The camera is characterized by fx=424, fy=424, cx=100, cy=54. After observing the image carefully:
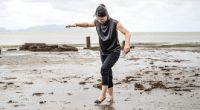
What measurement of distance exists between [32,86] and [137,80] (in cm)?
334

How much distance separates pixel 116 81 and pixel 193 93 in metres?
3.33

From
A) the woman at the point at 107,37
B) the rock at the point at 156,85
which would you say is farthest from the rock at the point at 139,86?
the woman at the point at 107,37

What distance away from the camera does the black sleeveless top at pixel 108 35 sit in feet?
27.6

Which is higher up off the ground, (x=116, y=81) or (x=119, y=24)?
(x=119, y=24)

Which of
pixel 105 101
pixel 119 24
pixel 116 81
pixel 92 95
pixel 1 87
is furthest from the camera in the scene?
pixel 116 81

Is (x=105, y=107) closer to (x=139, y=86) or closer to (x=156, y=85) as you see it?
(x=139, y=86)

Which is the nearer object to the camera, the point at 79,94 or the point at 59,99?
the point at 59,99

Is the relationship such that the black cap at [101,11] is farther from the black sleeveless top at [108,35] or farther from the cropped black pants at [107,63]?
the cropped black pants at [107,63]

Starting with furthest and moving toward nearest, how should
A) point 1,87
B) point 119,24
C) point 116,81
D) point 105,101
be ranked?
point 116,81, point 1,87, point 105,101, point 119,24

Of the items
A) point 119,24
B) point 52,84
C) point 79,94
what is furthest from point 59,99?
point 52,84

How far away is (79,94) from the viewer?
33.6ft

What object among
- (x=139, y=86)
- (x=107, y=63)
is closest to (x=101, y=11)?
(x=107, y=63)

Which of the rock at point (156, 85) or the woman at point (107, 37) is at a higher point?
the woman at point (107, 37)

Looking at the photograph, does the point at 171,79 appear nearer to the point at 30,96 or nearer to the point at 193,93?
the point at 193,93
